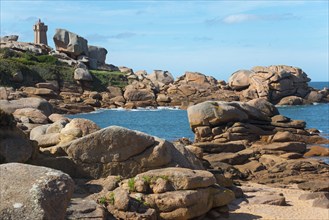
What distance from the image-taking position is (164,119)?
69.1m

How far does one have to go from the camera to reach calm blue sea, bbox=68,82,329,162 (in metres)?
56.4

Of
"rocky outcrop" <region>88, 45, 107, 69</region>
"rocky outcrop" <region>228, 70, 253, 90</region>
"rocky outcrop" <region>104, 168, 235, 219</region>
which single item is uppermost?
"rocky outcrop" <region>88, 45, 107, 69</region>

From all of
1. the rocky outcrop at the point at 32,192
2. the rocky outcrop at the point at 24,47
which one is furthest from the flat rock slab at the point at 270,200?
the rocky outcrop at the point at 24,47

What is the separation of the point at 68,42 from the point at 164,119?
44771mm

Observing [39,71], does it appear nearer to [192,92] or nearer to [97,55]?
[192,92]

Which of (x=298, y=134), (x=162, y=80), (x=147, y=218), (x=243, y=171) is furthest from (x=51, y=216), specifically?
(x=162, y=80)

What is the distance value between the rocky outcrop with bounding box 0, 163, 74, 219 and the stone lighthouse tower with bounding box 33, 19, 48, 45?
11711 cm

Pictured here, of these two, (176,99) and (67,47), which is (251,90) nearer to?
(176,99)

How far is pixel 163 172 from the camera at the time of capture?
1612cm

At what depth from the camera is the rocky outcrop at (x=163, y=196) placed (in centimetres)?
1471

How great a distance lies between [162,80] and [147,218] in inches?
3504

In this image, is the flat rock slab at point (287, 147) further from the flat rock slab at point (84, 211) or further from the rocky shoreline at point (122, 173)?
the flat rock slab at point (84, 211)

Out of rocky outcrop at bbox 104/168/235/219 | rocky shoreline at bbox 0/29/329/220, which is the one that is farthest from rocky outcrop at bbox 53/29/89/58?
rocky outcrop at bbox 104/168/235/219

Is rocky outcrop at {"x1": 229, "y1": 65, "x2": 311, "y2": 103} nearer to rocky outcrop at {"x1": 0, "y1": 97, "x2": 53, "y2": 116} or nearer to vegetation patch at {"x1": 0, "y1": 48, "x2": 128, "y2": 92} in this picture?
vegetation patch at {"x1": 0, "y1": 48, "x2": 128, "y2": 92}
